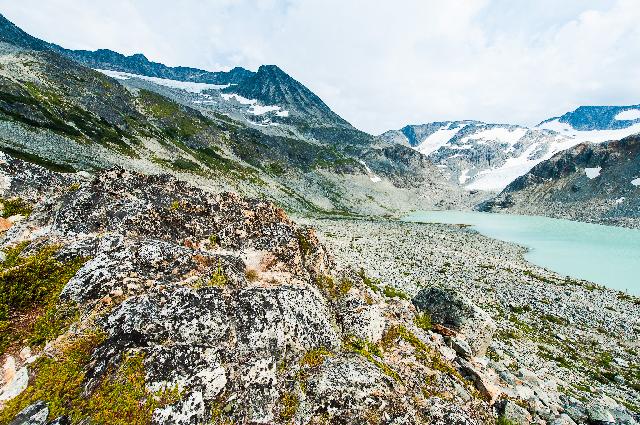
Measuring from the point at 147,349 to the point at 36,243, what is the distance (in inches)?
255

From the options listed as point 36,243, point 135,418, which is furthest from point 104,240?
point 135,418

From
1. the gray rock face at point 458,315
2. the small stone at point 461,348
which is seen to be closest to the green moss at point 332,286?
the small stone at point 461,348

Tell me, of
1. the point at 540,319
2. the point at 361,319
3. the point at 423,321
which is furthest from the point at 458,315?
the point at 540,319

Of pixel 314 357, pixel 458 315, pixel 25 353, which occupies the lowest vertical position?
pixel 458 315

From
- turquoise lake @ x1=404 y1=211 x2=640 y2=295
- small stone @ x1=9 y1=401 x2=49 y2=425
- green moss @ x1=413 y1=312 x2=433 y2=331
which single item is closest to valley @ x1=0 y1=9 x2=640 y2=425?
small stone @ x1=9 y1=401 x2=49 y2=425

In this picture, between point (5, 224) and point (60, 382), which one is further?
point (5, 224)

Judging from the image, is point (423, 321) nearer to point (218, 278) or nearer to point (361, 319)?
point (361, 319)

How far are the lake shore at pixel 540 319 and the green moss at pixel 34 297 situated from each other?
40.6 ft

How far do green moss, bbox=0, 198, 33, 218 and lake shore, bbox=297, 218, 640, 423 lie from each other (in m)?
14.6

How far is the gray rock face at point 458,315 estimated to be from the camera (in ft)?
68.6

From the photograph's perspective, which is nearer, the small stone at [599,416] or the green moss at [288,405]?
the green moss at [288,405]

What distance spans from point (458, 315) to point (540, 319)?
21.0 m

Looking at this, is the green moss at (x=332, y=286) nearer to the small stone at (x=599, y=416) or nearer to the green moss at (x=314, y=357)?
the green moss at (x=314, y=357)

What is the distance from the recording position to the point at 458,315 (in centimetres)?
2273
